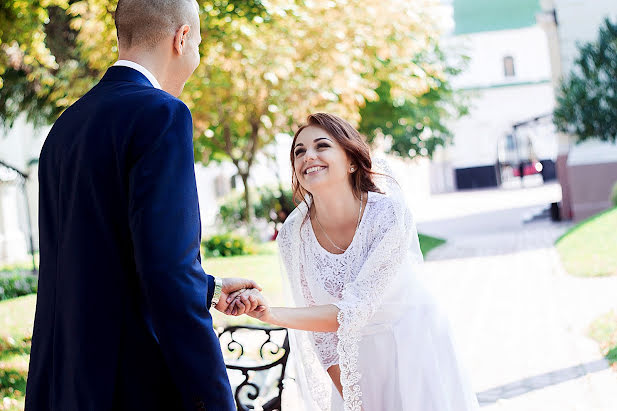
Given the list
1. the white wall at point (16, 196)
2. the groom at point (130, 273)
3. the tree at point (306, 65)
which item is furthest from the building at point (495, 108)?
the groom at point (130, 273)

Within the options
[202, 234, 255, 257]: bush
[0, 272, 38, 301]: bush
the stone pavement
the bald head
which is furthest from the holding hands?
[202, 234, 255, 257]: bush

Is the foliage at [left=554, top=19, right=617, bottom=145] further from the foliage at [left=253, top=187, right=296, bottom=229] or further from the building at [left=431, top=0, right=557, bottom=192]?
the building at [left=431, top=0, right=557, bottom=192]

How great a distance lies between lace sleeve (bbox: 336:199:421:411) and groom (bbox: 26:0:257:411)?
116cm

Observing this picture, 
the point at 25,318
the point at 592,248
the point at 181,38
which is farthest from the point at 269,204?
the point at 181,38

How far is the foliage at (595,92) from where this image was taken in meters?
21.2

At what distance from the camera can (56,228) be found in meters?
2.48

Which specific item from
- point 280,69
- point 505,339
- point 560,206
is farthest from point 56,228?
point 560,206

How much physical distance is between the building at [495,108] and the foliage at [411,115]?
2155cm

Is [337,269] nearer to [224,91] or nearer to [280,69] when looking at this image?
[280,69]

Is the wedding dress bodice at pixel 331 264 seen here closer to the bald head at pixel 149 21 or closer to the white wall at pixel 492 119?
the bald head at pixel 149 21

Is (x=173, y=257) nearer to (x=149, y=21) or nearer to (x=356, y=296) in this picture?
(x=149, y=21)

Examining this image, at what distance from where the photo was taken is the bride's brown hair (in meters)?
3.82

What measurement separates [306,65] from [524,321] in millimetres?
7380

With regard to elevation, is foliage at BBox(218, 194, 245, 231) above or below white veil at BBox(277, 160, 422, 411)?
above
